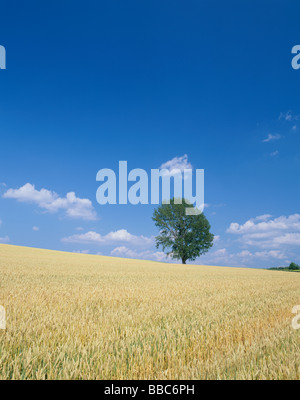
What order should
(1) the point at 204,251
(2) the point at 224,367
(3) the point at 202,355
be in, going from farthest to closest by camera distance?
(1) the point at 204,251 → (3) the point at 202,355 → (2) the point at 224,367

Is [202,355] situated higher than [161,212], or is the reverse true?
[161,212]

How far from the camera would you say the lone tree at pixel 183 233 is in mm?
52875

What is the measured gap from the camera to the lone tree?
52875 millimetres

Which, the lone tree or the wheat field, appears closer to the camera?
the wheat field

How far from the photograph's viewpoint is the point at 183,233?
54.4m

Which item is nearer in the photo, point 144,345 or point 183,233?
point 144,345

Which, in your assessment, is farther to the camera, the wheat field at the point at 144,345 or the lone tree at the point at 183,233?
the lone tree at the point at 183,233

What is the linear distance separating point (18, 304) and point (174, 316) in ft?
9.19
